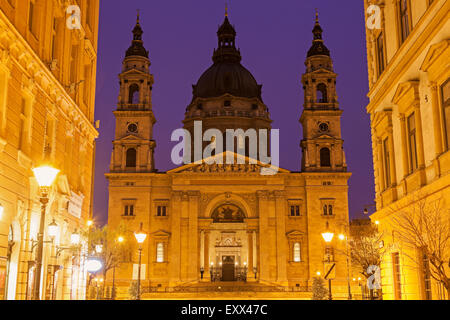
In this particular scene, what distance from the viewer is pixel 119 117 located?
231 ft

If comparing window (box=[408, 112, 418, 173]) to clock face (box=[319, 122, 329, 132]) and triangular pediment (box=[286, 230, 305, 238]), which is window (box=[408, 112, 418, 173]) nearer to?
triangular pediment (box=[286, 230, 305, 238])

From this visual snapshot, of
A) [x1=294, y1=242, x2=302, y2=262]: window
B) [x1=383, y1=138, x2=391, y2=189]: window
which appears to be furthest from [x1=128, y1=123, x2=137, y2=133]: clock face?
[x1=383, y1=138, x2=391, y2=189]: window

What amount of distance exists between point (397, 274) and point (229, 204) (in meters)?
50.4

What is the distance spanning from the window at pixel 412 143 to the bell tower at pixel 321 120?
50.3m

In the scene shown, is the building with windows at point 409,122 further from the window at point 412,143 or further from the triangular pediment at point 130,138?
the triangular pediment at point 130,138

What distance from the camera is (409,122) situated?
62.4 feet

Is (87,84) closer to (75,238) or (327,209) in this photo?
(75,238)

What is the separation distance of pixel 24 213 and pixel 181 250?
47.8m

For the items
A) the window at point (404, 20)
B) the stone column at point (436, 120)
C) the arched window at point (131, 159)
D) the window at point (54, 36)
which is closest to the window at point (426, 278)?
the stone column at point (436, 120)

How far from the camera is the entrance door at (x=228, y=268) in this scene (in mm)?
69938

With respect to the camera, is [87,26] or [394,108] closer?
[394,108]

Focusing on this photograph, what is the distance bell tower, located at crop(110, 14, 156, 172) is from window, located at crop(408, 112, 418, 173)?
5280cm
